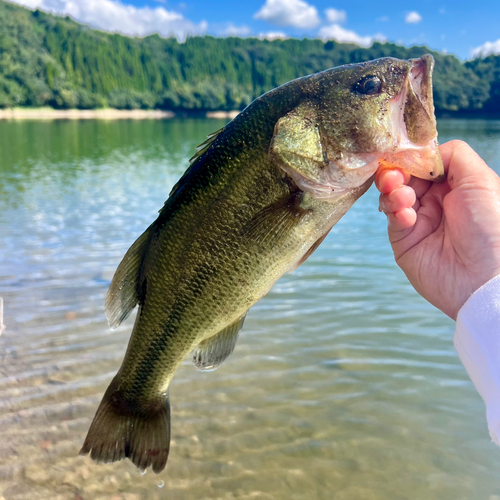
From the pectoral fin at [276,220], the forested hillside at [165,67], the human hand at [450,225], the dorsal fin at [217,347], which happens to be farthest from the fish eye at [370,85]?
the forested hillside at [165,67]

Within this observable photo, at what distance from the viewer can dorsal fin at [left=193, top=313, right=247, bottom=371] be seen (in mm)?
2662

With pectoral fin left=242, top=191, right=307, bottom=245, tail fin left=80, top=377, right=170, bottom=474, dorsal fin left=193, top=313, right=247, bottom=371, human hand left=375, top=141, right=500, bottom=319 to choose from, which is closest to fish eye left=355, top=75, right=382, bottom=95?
human hand left=375, top=141, right=500, bottom=319

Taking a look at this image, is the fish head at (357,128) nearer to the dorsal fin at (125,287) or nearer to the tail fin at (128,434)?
the dorsal fin at (125,287)

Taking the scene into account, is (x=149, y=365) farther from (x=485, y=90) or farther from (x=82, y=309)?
(x=485, y=90)

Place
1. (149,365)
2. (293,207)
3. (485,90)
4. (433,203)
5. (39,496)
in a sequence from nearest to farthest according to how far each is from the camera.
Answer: (293,207) < (149,365) < (433,203) < (39,496) < (485,90)

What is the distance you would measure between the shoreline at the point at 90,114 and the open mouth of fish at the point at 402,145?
97665 millimetres

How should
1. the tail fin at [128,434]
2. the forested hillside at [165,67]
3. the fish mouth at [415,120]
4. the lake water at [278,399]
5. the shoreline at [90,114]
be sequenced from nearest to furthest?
the fish mouth at [415,120], the tail fin at [128,434], the lake water at [278,399], the shoreline at [90,114], the forested hillside at [165,67]

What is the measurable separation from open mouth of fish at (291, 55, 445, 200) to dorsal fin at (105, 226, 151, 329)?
39.1 inches

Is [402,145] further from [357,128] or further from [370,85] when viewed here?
[370,85]

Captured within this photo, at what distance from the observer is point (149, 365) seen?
8.71ft

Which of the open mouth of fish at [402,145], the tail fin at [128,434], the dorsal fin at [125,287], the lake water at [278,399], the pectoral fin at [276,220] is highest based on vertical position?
the open mouth of fish at [402,145]

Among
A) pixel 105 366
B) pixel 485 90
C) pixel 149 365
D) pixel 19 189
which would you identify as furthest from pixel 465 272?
pixel 485 90

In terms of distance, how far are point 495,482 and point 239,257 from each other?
11.8ft

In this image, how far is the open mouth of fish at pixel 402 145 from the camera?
7.49ft
